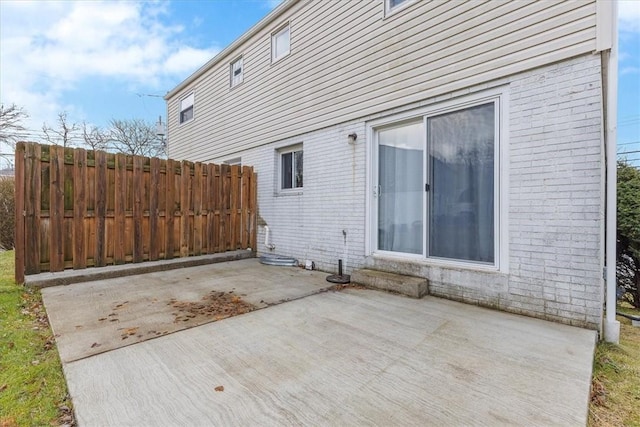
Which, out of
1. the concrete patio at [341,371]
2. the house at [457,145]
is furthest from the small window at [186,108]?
the concrete patio at [341,371]

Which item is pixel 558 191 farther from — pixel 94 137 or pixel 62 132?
pixel 62 132

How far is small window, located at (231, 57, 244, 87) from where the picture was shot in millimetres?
8295

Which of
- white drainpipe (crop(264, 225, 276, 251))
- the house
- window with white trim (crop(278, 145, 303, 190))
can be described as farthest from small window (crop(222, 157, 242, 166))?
white drainpipe (crop(264, 225, 276, 251))

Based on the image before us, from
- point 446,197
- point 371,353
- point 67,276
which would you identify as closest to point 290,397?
point 371,353

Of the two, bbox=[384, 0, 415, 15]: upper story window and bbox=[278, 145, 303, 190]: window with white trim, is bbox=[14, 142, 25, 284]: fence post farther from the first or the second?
bbox=[384, 0, 415, 15]: upper story window

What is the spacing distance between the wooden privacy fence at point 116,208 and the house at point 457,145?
57.4 inches

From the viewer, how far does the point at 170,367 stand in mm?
2209

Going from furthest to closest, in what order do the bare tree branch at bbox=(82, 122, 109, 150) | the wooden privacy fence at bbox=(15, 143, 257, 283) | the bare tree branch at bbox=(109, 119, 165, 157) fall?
the bare tree branch at bbox=(109, 119, 165, 157), the bare tree branch at bbox=(82, 122, 109, 150), the wooden privacy fence at bbox=(15, 143, 257, 283)

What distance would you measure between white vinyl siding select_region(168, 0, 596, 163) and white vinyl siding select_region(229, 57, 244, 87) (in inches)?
Result: 9.3

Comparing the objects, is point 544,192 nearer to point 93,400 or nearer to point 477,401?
point 477,401

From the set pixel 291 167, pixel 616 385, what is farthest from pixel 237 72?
pixel 616 385

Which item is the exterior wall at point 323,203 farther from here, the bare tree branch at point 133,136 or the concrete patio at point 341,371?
the bare tree branch at point 133,136

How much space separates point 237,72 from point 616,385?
9.32 meters

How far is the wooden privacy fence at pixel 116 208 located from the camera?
186 inches
